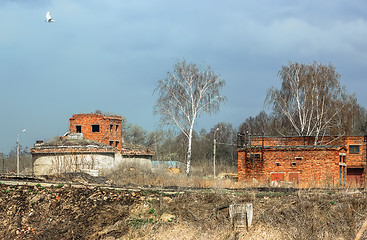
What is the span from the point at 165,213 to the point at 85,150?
20350mm

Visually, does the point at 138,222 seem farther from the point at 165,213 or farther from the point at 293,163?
the point at 293,163

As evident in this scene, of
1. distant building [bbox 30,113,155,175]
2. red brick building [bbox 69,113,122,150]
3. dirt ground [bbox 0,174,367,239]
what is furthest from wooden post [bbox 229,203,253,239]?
red brick building [bbox 69,113,122,150]

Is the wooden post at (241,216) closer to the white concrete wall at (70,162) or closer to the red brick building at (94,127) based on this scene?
the white concrete wall at (70,162)

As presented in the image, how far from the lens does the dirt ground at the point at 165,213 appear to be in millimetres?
15289

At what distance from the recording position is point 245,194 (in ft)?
60.2

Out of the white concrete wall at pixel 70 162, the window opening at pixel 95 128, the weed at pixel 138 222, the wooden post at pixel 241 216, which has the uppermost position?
the window opening at pixel 95 128

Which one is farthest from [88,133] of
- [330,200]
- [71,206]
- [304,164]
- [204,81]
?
[330,200]

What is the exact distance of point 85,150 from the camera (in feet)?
119

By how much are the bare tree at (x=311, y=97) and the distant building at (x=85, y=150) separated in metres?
12.9

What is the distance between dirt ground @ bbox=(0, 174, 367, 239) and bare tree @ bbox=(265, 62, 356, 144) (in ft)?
73.2

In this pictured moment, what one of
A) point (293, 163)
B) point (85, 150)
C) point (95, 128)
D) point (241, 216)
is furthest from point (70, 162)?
point (241, 216)

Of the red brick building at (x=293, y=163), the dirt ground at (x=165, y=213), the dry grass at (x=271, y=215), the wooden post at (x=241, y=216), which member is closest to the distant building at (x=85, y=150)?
the red brick building at (x=293, y=163)

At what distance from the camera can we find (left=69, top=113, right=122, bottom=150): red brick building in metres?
42.3

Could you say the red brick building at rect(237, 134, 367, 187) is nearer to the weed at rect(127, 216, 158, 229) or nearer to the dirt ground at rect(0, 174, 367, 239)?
the dirt ground at rect(0, 174, 367, 239)
